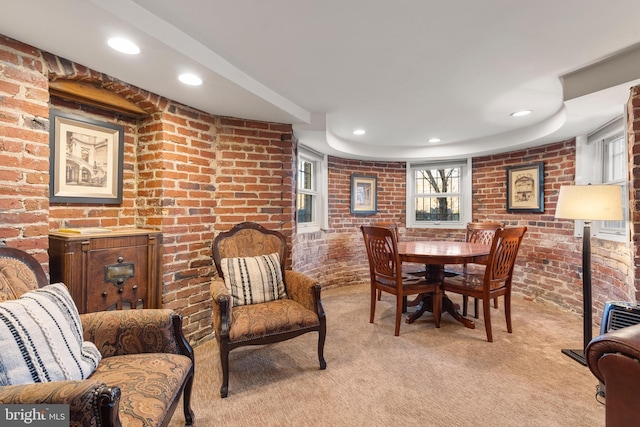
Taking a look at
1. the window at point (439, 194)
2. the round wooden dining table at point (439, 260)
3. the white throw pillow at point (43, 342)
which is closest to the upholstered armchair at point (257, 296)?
the white throw pillow at point (43, 342)

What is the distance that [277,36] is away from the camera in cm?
179

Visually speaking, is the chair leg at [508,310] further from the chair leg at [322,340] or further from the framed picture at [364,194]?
the framed picture at [364,194]

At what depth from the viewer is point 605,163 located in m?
3.32

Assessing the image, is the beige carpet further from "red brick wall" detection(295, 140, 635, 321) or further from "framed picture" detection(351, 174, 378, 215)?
"framed picture" detection(351, 174, 378, 215)

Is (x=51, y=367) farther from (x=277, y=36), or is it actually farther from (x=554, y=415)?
(x=554, y=415)

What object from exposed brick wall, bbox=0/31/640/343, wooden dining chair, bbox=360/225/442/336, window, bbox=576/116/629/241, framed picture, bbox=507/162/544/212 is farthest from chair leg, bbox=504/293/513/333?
framed picture, bbox=507/162/544/212

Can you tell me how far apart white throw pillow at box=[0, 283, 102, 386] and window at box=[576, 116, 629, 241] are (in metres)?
3.98

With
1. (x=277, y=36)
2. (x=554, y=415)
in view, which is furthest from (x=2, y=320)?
(x=554, y=415)

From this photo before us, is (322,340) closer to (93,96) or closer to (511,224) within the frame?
(93,96)

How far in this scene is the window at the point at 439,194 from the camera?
4.89 metres

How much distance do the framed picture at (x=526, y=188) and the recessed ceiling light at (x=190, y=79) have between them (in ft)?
13.2

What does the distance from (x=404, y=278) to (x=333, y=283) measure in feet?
5.69

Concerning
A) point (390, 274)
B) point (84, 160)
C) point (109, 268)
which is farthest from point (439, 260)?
point (84, 160)

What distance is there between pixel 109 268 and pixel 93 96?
1.17 meters
